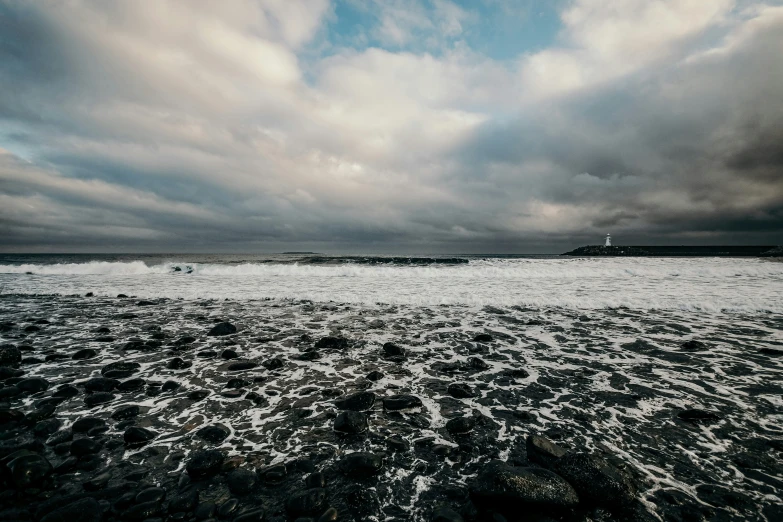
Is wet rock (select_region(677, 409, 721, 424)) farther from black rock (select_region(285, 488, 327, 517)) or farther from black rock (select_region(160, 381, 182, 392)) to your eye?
black rock (select_region(160, 381, 182, 392))

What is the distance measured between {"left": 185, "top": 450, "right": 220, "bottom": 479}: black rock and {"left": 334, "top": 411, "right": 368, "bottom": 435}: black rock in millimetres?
1356

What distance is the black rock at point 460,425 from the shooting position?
168 inches

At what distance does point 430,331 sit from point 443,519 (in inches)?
266

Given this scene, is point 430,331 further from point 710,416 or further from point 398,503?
point 398,503

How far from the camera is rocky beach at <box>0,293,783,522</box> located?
9.77ft

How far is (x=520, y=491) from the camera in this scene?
9.60ft

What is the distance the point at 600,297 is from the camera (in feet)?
47.7

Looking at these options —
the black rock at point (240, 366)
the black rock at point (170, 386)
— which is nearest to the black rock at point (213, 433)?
the black rock at point (170, 386)

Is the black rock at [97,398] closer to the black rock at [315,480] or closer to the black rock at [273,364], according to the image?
the black rock at [273,364]

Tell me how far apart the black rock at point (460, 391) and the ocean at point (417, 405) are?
3cm

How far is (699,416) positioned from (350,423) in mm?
4752

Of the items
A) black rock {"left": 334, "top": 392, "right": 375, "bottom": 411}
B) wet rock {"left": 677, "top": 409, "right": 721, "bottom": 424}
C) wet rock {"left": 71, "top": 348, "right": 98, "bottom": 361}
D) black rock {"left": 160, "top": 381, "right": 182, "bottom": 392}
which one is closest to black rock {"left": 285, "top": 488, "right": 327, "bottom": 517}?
black rock {"left": 334, "top": 392, "right": 375, "bottom": 411}

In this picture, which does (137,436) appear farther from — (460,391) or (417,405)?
(460,391)

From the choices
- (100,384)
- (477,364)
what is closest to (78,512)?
(100,384)
